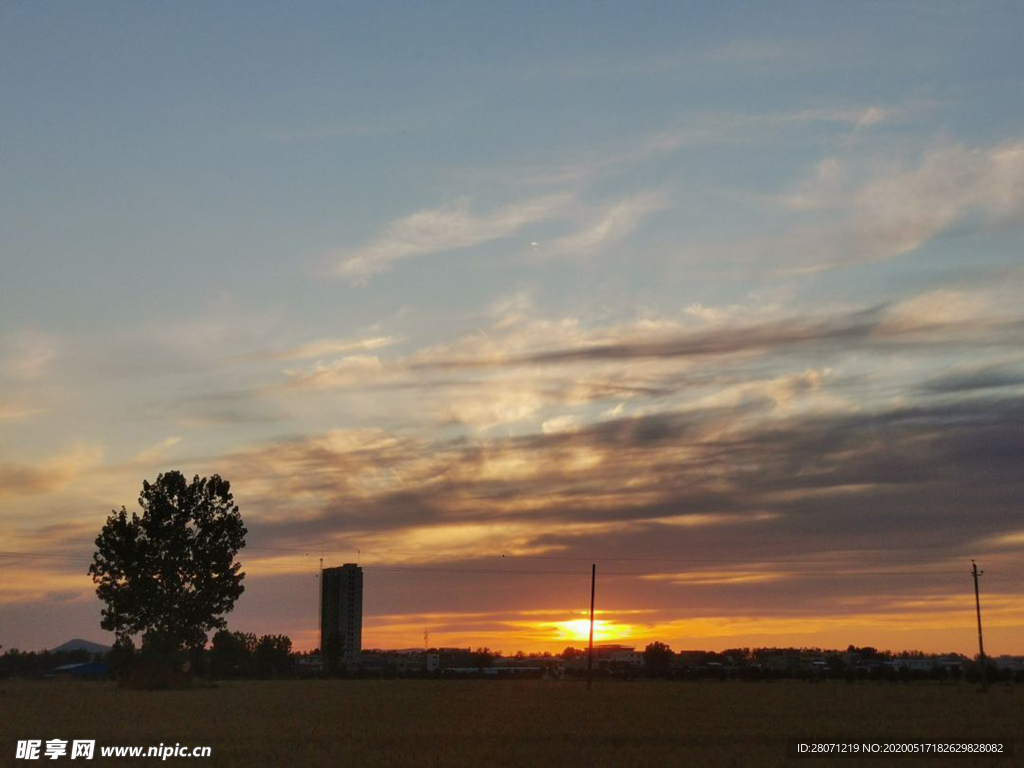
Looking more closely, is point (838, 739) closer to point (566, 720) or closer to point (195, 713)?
point (566, 720)

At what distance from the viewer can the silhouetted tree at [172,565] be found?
122 m

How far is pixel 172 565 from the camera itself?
12412 cm

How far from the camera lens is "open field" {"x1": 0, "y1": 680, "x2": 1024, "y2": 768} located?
38.6 meters

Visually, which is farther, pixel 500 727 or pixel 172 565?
Result: pixel 172 565

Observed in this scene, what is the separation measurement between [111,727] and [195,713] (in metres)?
13.9

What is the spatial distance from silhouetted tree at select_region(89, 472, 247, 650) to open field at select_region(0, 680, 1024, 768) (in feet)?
135

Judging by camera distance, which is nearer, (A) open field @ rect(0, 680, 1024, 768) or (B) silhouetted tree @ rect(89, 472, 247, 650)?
(A) open field @ rect(0, 680, 1024, 768)

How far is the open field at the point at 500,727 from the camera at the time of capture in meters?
38.6

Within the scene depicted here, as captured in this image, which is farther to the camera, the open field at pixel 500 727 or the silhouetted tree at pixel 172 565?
the silhouetted tree at pixel 172 565

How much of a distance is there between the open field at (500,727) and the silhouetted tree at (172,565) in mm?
41119

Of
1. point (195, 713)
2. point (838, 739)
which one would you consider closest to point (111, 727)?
Result: point (195, 713)

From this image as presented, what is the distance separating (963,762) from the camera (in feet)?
123

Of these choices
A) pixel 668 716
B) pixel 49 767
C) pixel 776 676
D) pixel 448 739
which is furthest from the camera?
pixel 776 676

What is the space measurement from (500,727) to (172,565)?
81391mm
